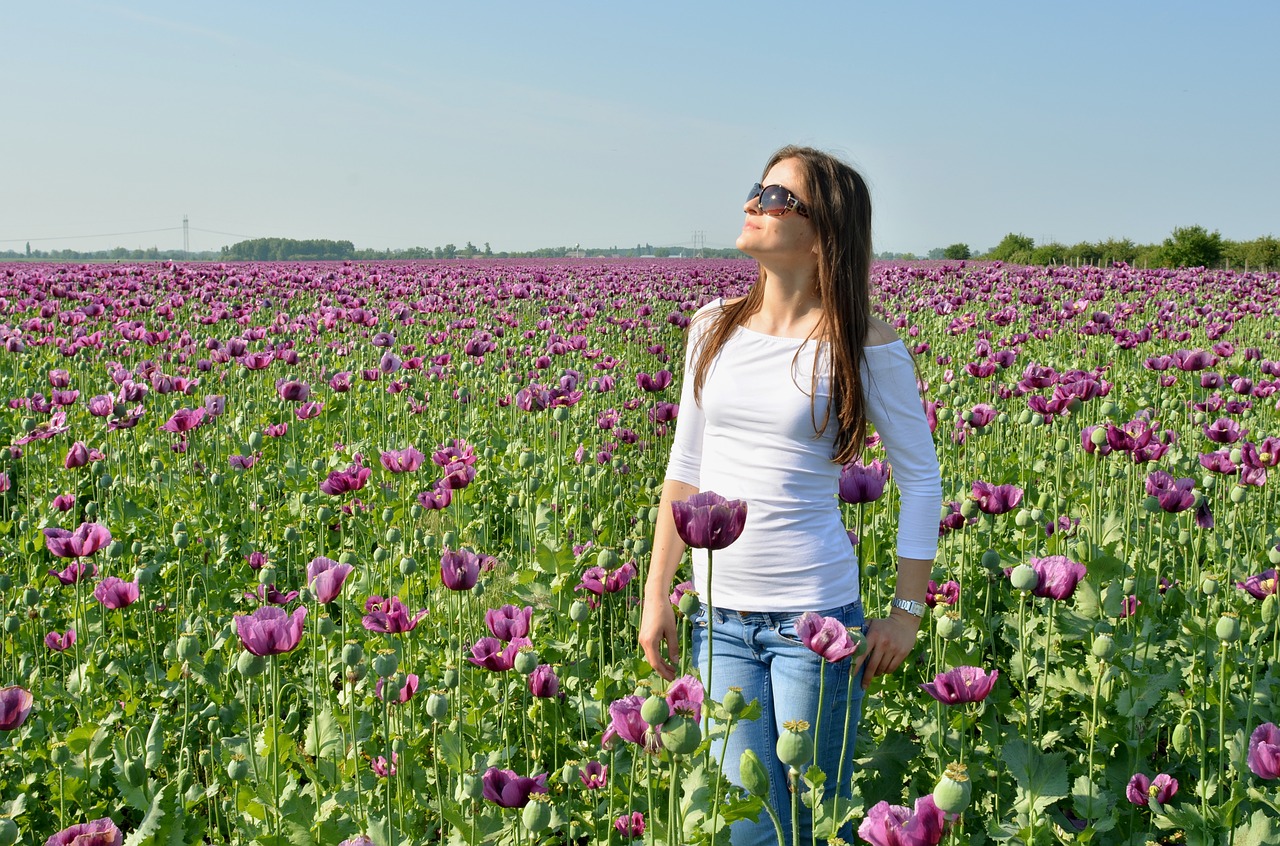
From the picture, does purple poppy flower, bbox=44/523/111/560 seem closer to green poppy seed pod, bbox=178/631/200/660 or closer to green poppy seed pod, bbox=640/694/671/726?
green poppy seed pod, bbox=178/631/200/660

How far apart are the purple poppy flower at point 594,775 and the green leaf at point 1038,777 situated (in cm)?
88

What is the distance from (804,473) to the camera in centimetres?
226

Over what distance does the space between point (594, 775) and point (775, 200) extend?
1.33 meters

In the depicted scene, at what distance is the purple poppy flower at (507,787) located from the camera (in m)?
1.78

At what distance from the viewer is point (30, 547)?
4.23m

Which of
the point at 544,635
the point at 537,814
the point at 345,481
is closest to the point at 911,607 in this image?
the point at 537,814

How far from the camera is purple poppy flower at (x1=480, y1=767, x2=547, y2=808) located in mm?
1781

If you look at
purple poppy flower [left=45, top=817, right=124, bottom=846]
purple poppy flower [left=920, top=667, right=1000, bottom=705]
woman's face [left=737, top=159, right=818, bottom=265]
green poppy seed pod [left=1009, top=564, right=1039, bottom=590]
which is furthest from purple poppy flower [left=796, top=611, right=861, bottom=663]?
purple poppy flower [left=45, top=817, right=124, bottom=846]

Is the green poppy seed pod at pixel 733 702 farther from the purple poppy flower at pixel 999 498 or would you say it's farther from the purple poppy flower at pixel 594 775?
the purple poppy flower at pixel 999 498

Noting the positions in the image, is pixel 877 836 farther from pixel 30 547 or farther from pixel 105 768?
pixel 30 547

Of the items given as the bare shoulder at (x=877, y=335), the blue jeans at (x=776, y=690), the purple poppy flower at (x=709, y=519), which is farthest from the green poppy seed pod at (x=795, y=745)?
the bare shoulder at (x=877, y=335)

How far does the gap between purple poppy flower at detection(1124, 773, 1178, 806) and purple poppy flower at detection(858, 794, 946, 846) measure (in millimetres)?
1079

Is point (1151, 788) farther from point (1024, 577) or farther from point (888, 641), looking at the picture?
point (888, 641)

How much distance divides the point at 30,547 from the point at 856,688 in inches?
139
